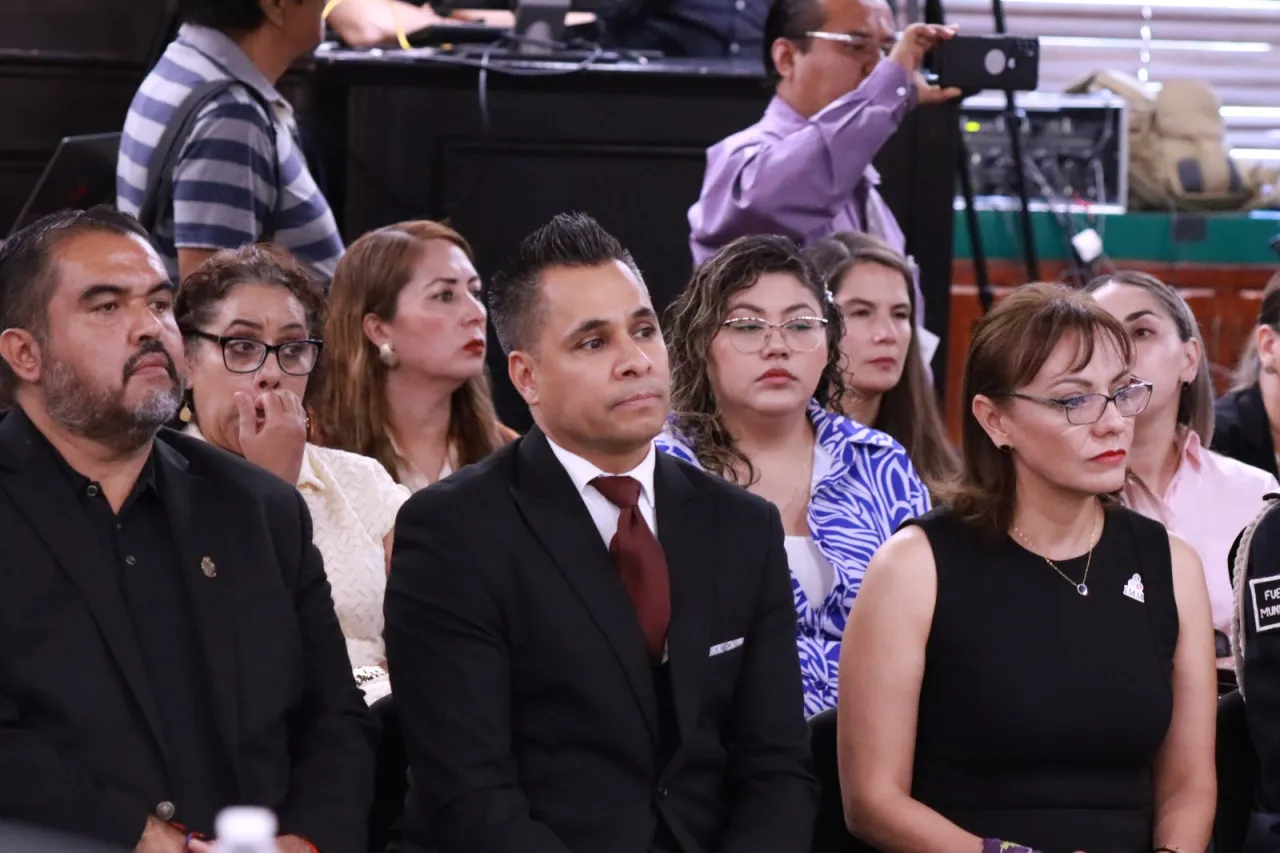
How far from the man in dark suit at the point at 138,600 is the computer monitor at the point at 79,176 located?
1.41 meters

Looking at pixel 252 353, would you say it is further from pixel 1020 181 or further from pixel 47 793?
pixel 1020 181

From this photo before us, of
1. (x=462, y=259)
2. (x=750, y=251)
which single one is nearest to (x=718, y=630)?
(x=750, y=251)

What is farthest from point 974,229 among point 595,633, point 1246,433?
point 595,633

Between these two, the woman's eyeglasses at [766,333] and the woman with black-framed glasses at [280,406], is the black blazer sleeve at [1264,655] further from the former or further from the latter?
the woman with black-framed glasses at [280,406]

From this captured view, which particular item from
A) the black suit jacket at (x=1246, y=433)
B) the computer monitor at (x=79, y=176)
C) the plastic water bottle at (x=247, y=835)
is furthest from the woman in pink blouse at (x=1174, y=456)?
the plastic water bottle at (x=247, y=835)

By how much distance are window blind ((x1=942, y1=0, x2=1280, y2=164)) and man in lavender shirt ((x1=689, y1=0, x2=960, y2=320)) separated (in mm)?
2265

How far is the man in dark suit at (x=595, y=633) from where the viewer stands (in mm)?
2234

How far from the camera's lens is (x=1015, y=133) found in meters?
5.03

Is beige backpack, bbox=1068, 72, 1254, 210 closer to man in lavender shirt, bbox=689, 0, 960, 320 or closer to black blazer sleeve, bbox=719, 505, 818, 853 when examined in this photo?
man in lavender shirt, bbox=689, 0, 960, 320

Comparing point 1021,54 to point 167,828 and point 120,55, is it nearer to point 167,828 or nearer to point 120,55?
point 120,55

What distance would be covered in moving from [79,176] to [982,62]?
6.30 feet

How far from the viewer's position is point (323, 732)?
229 centimetres

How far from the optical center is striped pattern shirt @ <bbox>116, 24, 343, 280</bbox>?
10.9 ft

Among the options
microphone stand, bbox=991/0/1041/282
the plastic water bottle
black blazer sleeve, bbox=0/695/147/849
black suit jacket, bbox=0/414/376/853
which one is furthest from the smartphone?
the plastic water bottle
